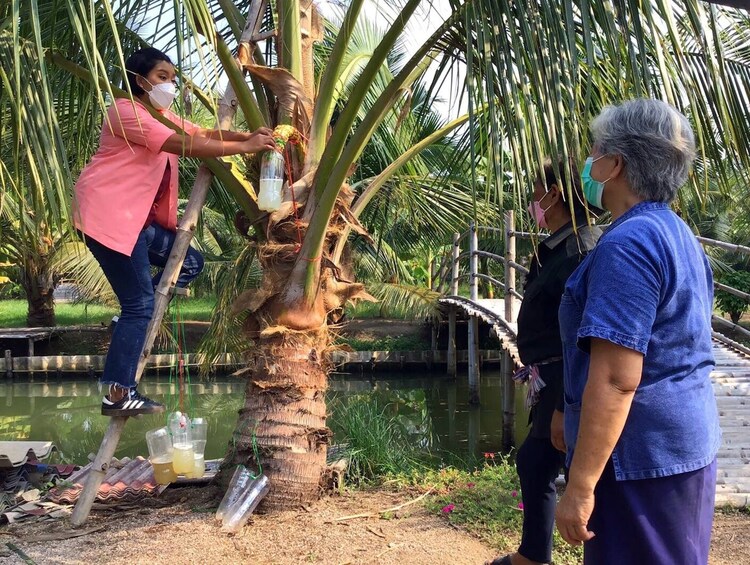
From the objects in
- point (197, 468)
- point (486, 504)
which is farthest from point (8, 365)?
point (486, 504)

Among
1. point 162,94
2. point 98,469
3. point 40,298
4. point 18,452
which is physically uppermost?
point 40,298

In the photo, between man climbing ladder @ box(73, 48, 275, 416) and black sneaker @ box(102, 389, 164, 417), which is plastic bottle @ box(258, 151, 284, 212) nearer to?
man climbing ladder @ box(73, 48, 275, 416)

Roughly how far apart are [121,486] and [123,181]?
181 cm

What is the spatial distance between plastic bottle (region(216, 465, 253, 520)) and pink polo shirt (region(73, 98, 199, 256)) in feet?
3.93

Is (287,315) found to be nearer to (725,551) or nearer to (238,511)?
(238,511)

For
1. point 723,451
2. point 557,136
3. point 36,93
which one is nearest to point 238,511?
point 36,93

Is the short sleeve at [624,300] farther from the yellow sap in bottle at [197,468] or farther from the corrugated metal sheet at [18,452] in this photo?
the corrugated metal sheet at [18,452]

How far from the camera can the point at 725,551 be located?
3330 millimetres

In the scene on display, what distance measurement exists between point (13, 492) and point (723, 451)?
4.07 m

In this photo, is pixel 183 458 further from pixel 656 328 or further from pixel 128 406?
pixel 656 328

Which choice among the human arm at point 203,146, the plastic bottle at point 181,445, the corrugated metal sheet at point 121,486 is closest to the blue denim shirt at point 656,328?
the human arm at point 203,146

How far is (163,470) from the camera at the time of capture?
4.00m

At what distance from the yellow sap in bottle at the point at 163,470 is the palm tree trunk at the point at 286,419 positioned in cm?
41

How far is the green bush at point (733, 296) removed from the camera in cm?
1653
